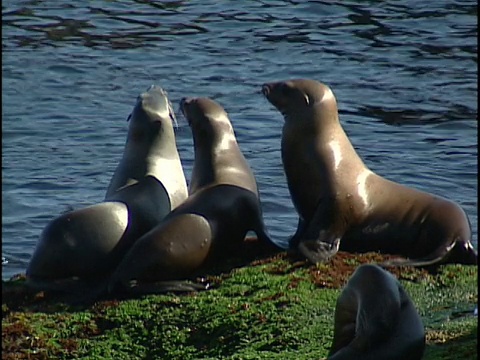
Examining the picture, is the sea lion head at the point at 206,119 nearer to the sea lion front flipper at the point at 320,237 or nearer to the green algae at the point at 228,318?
the sea lion front flipper at the point at 320,237

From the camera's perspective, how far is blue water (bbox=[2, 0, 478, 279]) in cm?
1334

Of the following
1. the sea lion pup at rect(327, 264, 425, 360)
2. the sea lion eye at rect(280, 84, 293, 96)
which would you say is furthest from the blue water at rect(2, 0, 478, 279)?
the sea lion pup at rect(327, 264, 425, 360)

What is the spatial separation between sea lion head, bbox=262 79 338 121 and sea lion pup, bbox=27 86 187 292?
0.88 meters

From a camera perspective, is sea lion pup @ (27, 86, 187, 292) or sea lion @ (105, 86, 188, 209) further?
sea lion @ (105, 86, 188, 209)

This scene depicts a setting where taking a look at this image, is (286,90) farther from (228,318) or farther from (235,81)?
(235,81)

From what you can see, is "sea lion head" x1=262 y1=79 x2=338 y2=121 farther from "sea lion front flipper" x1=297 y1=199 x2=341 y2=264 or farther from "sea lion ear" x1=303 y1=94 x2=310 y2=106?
"sea lion front flipper" x1=297 y1=199 x2=341 y2=264

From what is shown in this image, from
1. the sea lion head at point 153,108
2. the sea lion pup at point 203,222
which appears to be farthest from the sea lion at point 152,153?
the sea lion pup at point 203,222

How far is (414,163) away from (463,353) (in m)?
7.87

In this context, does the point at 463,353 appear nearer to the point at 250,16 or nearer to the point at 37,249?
the point at 37,249

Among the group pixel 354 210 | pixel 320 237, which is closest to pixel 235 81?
pixel 354 210

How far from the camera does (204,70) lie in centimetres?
1803

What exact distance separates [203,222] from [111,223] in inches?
23.9

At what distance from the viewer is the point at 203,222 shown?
872 centimetres

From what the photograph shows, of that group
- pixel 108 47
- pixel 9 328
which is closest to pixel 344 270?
pixel 9 328
